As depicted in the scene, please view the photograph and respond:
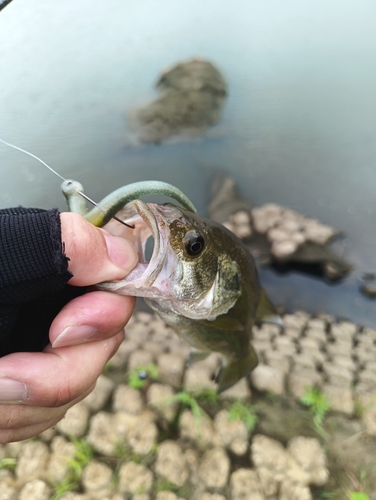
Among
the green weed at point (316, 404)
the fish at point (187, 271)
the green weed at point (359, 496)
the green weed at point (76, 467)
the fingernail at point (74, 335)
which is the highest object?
the fish at point (187, 271)

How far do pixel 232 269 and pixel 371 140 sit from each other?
583 centimetres

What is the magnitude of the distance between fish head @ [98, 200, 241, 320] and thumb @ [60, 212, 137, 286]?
67 mm

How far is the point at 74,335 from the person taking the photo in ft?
3.88

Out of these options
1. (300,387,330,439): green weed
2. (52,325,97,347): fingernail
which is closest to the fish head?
(52,325,97,347): fingernail

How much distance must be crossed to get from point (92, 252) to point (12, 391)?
0.57 meters

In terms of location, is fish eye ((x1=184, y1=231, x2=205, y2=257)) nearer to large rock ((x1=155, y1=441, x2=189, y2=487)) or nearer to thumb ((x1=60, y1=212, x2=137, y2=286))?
thumb ((x1=60, y1=212, x2=137, y2=286))

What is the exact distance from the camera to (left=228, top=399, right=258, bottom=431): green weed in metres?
2.44

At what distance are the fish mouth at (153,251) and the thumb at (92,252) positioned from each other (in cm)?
4

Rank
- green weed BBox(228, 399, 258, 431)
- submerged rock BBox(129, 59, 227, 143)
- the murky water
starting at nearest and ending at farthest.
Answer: green weed BBox(228, 399, 258, 431), the murky water, submerged rock BBox(129, 59, 227, 143)

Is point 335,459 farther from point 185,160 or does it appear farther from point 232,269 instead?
point 185,160

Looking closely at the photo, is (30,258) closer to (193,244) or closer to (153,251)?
(153,251)

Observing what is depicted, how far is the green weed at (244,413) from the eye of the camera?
8.01 feet

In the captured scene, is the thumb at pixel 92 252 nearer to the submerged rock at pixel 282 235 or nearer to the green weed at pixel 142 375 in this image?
the green weed at pixel 142 375

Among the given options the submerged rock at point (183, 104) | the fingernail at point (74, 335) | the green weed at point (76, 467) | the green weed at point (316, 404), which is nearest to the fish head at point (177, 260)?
the fingernail at point (74, 335)
